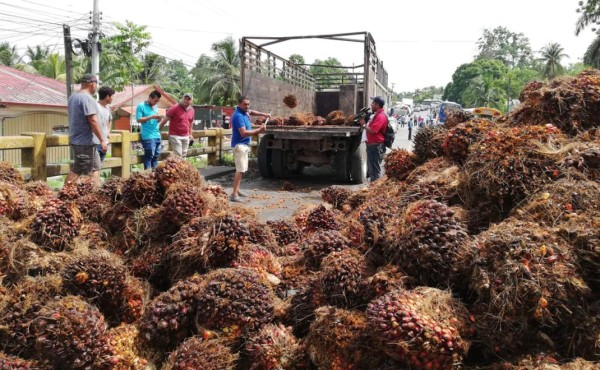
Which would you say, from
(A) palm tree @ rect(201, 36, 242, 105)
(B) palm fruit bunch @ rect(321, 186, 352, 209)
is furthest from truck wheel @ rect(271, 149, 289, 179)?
(A) palm tree @ rect(201, 36, 242, 105)

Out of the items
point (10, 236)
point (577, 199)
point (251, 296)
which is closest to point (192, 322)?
point (251, 296)

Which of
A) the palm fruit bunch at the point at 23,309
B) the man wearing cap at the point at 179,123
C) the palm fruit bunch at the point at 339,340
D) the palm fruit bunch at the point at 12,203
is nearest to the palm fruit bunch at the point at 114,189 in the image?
the palm fruit bunch at the point at 12,203

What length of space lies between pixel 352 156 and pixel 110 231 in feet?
25.8

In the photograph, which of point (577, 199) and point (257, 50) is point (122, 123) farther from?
point (577, 199)

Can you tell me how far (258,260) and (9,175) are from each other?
8.54 feet

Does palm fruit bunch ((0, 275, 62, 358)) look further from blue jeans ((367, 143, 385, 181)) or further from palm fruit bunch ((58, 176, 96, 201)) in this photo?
blue jeans ((367, 143, 385, 181))

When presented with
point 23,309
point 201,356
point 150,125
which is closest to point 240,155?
point 150,125

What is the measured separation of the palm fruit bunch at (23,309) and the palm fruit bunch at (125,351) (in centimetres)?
42

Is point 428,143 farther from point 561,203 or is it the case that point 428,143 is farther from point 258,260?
point 258,260

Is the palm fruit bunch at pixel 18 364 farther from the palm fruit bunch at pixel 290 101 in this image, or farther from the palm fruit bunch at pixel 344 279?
the palm fruit bunch at pixel 290 101

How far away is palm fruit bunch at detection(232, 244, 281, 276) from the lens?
3268 millimetres

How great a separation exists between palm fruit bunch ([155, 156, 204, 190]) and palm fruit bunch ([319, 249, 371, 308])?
5.04ft

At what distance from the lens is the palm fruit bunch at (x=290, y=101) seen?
13227 millimetres

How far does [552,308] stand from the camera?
2.29 meters
